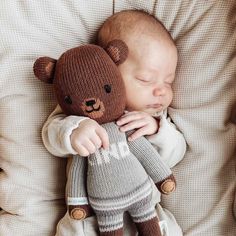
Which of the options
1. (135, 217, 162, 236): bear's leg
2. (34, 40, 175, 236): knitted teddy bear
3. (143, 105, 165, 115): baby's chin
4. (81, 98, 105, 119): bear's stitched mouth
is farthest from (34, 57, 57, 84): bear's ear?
(135, 217, 162, 236): bear's leg

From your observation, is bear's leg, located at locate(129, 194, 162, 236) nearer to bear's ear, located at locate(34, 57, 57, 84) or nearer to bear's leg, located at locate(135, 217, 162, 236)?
bear's leg, located at locate(135, 217, 162, 236)

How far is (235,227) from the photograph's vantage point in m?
1.12

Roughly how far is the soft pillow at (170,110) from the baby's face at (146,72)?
2.9 inches

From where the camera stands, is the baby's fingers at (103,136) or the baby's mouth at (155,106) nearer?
the baby's fingers at (103,136)

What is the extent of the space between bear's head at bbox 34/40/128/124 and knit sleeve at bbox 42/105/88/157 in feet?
0.08

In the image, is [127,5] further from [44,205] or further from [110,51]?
[44,205]

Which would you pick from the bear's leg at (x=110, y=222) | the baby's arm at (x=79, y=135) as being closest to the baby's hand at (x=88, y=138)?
the baby's arm at (x=79, y=135)

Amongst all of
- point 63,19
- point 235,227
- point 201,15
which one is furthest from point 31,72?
point 235,227

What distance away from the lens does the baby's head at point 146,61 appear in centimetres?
109

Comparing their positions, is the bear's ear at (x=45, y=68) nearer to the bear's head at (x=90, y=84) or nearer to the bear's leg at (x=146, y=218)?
the bear's head at (x=90, y=84)

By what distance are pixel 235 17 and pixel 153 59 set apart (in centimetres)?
20

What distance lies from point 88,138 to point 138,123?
0.42ft

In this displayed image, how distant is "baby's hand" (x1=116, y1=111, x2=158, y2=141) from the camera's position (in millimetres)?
1039

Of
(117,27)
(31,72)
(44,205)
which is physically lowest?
(44,205)
